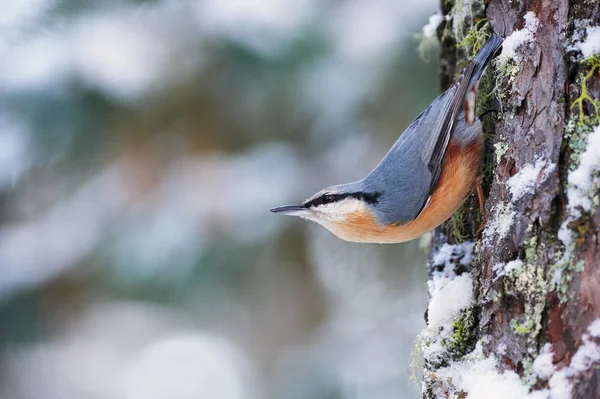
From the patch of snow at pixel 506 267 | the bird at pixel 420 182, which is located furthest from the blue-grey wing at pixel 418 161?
the patch of snow at pixel 506 267

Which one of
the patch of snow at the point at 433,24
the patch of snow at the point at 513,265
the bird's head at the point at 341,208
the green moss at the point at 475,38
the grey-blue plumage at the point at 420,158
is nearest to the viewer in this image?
the patch of snow at the point at 513,265

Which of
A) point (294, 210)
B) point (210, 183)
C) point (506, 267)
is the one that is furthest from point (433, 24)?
point (210, 183)

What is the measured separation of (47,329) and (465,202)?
2.78 m

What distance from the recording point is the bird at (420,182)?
2324mm

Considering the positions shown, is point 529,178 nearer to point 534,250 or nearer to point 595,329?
point 534,250

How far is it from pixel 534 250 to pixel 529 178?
0.20 m

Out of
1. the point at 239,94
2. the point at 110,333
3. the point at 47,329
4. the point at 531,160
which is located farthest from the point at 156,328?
the point at 531,160

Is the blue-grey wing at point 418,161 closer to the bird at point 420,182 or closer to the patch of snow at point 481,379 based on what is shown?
the bird at point 420,182

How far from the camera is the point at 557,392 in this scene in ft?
4.58

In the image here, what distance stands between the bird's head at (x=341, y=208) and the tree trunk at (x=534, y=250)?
51cm

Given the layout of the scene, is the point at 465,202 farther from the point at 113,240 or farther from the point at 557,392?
the point at 113,240

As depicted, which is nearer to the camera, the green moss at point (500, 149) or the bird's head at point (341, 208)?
the green moss at point (500, 149)

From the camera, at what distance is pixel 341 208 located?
257cm

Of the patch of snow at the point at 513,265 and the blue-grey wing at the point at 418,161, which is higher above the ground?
the blue-grey wing at the point at 418,161
